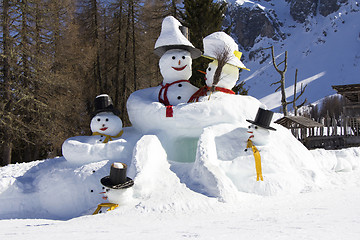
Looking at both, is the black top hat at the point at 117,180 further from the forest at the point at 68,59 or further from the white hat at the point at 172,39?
the forest at the point at 68,59

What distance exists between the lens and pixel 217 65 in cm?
723

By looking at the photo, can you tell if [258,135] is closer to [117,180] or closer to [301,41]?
[117,180]

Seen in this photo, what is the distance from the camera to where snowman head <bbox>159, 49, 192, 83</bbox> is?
749 cm

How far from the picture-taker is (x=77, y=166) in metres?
6.93

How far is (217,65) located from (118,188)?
3505mm

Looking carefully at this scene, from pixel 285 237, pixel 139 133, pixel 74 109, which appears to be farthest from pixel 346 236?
pixel 74 109

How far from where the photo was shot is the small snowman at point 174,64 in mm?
7395

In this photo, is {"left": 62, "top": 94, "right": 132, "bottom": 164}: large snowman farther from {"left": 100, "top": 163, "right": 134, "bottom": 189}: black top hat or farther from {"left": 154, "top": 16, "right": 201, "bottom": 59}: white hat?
{"left": 154, "top": 16, "right": 201, "bottom": 59}: white hat

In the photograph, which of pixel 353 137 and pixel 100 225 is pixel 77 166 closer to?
pixel 100 225

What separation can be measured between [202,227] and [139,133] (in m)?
4.24

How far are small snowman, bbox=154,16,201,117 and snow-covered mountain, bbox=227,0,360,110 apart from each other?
49159 millimetres

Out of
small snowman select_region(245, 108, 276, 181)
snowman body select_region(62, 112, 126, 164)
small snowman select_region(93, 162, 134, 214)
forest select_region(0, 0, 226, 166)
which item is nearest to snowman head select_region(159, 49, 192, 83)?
snowman body select_region(62, 112, 126, 164)

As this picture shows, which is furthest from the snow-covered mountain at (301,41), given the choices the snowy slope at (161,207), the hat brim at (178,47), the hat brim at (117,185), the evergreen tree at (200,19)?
the hat brim at (117,185)

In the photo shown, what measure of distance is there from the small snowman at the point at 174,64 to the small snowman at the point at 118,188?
2430 mm
